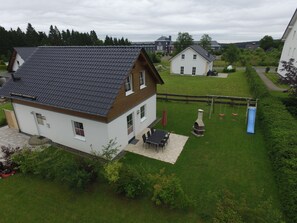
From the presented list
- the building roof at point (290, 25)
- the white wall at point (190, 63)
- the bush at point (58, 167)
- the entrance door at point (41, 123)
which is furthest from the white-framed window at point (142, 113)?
the white wall at point (190, 63)

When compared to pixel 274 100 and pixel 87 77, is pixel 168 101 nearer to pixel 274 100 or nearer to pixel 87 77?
pixel 274 100

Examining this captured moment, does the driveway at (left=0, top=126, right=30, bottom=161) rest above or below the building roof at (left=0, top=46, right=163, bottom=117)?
below

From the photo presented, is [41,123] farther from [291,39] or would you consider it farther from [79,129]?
[291,39]

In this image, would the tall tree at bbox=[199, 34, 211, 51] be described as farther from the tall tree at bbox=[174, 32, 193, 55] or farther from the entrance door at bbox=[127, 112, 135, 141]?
the entrance door at bbox=[127, 112, 135, 141]

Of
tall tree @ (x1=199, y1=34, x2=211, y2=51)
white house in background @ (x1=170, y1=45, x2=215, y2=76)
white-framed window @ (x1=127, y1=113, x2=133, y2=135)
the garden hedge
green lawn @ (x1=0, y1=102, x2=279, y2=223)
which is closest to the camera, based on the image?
the garden hedge

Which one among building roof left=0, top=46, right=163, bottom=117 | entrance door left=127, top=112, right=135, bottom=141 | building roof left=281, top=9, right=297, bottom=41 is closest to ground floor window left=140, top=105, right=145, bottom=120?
entrance door left=127, top=112, right=135, bottom=141

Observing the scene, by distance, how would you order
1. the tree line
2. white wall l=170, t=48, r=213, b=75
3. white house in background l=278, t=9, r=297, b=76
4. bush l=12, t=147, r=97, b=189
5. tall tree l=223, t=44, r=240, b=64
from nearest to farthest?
bush l=12, t=147, r=97, b=189 < white house in background l=278, t=9, r=297, b=76 < white wall l=170, t=48, r=213, b=75 < tall tree l=223, t=44, r=240, b=64 < the tree line

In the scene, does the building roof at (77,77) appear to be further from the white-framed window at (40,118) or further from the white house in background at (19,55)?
the white house in background at (19,55)

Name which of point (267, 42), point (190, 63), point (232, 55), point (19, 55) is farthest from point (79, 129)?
point (267, 42)
